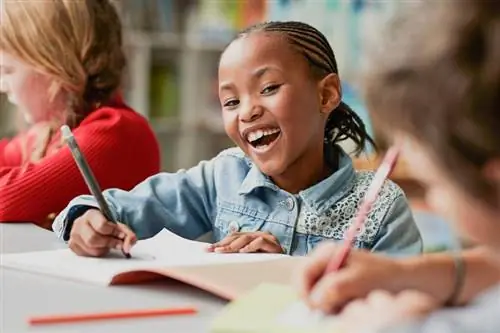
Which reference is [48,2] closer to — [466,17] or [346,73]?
[346,73]

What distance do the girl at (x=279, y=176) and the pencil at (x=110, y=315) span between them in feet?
0.44

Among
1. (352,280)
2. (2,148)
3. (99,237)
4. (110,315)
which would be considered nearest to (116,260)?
(99,237)

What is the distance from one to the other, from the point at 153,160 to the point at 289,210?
21 cm

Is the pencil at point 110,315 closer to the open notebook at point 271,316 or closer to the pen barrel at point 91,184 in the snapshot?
the open notebook at point 271,316

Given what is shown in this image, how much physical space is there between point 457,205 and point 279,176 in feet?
1.04

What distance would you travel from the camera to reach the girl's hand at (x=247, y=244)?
A: 70cm

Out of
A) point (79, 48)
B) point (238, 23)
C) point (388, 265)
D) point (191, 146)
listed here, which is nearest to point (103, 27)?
point (79, 48)

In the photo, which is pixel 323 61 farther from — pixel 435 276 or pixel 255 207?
pixel 435 276

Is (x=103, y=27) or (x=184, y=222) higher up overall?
(x=103, y=27)

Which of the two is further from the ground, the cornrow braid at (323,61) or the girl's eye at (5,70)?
the cornrow braid at (323,61)

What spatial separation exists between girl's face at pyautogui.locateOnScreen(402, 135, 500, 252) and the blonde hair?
0.48 m

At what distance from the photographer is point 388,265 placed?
503 millimetres

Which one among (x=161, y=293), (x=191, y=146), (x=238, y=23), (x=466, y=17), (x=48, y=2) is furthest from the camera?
(x=191, y=146)

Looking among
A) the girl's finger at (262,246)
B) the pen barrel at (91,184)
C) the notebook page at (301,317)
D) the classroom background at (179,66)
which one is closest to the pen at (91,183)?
the pen barrel at (91,184)
